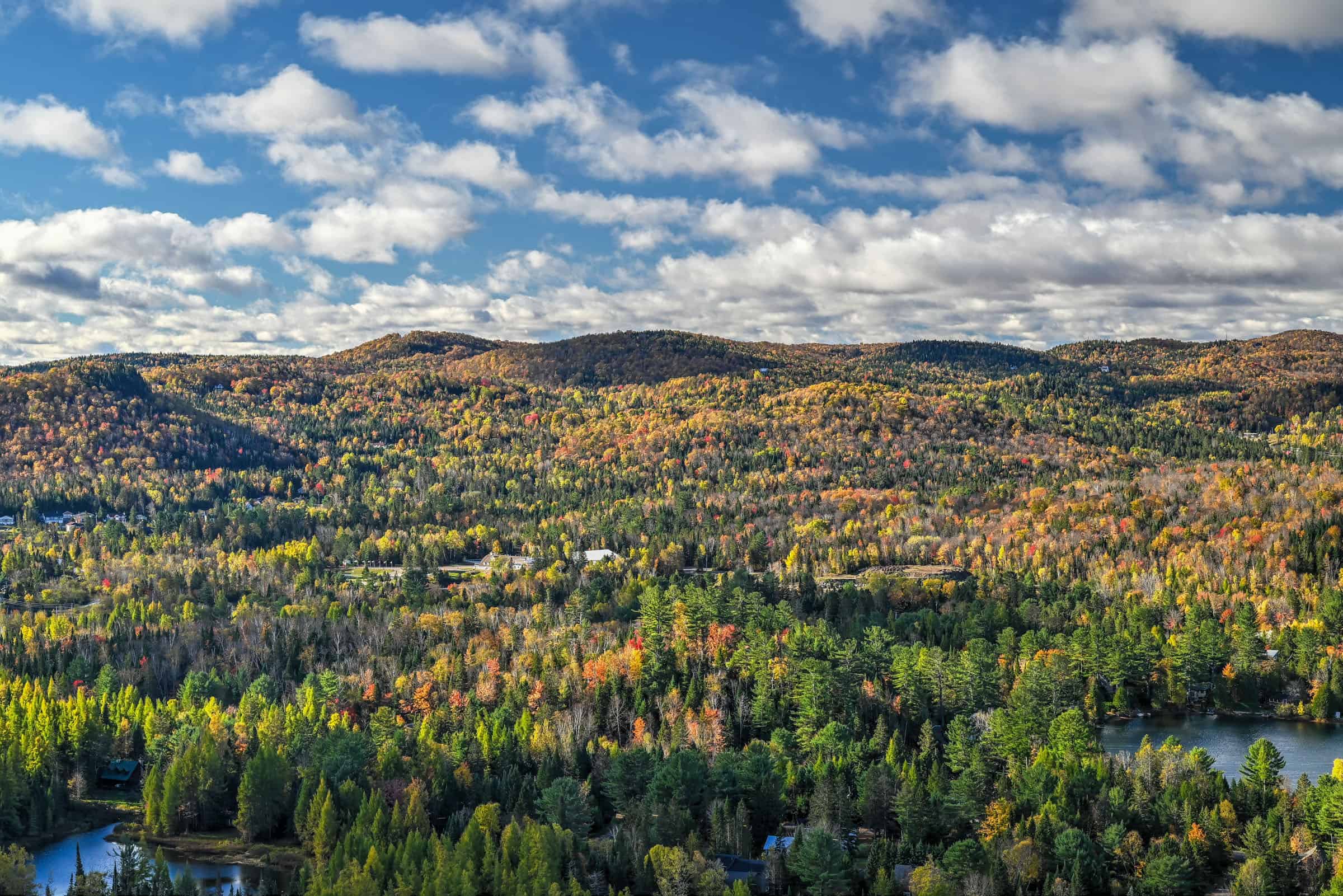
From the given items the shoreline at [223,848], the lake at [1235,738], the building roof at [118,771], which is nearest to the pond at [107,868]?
the shoreline at [223,848]

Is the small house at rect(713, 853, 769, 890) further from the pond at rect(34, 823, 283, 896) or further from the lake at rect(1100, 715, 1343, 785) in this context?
the lake at rect(1100, 715, 1343, 785)

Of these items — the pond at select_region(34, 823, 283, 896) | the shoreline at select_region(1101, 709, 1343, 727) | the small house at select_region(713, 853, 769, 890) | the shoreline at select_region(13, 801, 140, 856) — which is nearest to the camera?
the small house at select_region(713, 853, 769, 890)

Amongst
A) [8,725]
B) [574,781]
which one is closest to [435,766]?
[574,781]

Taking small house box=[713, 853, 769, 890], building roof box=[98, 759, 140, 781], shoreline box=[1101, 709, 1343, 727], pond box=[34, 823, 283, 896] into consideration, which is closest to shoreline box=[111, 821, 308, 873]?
pond box=[34, 823, 283, 896]

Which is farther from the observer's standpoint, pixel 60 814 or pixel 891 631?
pixel 891 631

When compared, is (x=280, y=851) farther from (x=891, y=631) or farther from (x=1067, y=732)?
(x=891, y=631)

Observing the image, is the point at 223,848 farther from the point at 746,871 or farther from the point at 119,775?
the point at 746,871

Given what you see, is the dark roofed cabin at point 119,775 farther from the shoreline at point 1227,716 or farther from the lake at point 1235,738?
the shoreline at point 1227,716
